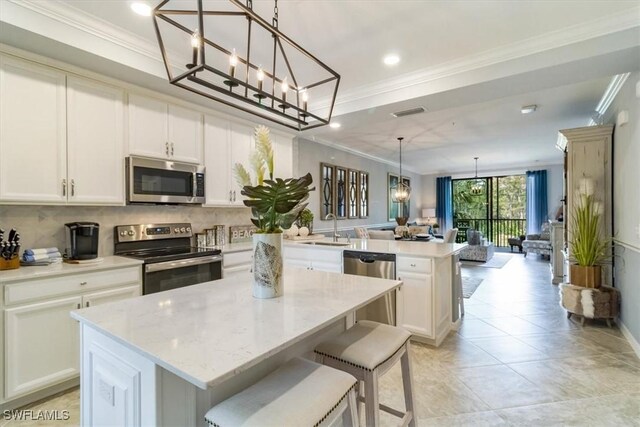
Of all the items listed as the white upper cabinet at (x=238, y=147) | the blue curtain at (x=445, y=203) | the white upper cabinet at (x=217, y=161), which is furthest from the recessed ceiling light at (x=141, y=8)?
the blue curtain at (x=445, y=203)

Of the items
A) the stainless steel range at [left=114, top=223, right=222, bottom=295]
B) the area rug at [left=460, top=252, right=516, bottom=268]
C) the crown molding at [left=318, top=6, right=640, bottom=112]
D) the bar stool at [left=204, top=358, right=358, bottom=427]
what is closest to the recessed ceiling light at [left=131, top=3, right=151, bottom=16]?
the stainless steel range at [left=114, top=223, right=222, bottom=295]

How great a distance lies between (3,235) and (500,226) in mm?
11520

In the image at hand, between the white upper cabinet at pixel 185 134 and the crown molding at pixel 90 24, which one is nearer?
the crown molding at pixel 90 24

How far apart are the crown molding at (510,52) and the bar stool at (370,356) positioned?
2.54 meters

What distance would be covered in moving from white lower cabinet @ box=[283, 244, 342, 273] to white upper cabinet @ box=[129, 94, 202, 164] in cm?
150

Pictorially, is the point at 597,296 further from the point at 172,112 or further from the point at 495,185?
the point at 495,185

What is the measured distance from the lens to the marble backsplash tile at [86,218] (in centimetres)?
249

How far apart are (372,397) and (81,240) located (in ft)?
8.62

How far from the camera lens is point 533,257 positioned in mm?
8312

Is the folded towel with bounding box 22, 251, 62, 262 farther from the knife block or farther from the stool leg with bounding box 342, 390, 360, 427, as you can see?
the stool leg with bounding box 342, 390, 360, 427

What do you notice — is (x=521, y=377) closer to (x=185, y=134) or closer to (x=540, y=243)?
(x=185, y=134)

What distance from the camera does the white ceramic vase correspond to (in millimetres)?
1420

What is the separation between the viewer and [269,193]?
55.6 inches

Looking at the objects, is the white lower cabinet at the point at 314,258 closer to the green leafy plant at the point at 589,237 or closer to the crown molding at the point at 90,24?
the crown molding at the point at 90,24
